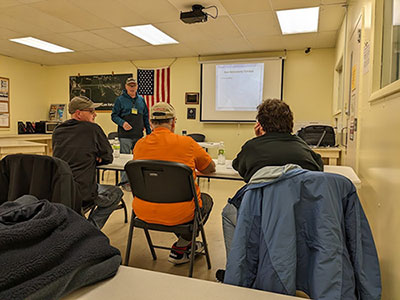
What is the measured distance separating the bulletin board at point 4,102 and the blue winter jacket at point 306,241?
7177mm

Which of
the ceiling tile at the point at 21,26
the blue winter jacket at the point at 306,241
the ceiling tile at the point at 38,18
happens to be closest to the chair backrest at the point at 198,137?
the ceiling tile at the point at 38,18

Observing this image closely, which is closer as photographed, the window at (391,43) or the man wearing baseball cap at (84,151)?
the window at (391,43)

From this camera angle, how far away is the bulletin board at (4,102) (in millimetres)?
6621

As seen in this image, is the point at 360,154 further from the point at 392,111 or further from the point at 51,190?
the point at 51,190

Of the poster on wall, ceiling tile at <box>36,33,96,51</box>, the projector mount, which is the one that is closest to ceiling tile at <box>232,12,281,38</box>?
the projector mount

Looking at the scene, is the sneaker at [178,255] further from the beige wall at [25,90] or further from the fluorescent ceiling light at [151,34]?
the beige wall at [25,90]

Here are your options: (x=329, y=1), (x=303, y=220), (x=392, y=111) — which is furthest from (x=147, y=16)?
(x=303, y=220)

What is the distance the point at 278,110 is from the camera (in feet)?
5.65

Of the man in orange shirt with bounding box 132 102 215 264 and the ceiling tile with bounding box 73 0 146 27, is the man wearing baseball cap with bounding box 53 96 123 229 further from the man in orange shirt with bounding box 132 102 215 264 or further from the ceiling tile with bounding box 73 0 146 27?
the ceiling tile with bounding box 73 0 146 27

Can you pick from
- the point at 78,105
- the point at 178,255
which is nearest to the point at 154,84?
the point at 78,105

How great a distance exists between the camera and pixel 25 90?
23.6 ft

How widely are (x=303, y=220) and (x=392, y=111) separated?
29.6 inches

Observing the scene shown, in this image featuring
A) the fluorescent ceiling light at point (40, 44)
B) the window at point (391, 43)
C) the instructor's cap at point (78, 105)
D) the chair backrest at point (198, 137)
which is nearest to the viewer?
the window at point (391, 43)

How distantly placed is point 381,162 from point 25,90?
25.3ft
